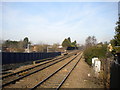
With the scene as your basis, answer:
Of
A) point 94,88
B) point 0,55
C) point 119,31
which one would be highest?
point 119,31

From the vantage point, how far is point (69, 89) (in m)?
7.70

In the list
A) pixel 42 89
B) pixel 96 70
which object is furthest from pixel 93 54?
pixel 42 89

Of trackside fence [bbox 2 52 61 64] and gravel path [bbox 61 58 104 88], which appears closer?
gravel path [bbox 61 58 104 88]

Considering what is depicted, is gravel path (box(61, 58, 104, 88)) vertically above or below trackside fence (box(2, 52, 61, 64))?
below

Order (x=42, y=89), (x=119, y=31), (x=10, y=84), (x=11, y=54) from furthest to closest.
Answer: (x=119, y=31) → (x=11, y=54) → (x=10, y=84) → (x=42, y=89)

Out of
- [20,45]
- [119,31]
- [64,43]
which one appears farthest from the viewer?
[64,43]

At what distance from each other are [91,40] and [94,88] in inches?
2381

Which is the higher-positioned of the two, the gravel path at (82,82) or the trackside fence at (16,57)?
the trackside fence at (16,57)

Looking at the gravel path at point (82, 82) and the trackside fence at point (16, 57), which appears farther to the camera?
the trackside fence at point (16, 57)

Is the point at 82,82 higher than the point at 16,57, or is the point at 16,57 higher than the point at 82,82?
the point at 16,57

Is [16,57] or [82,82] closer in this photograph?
[82,82]

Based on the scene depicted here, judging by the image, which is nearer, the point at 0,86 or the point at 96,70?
the point at 0,86

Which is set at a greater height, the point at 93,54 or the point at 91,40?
the point at 91,40

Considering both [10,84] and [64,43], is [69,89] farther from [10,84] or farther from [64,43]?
[64,43]
